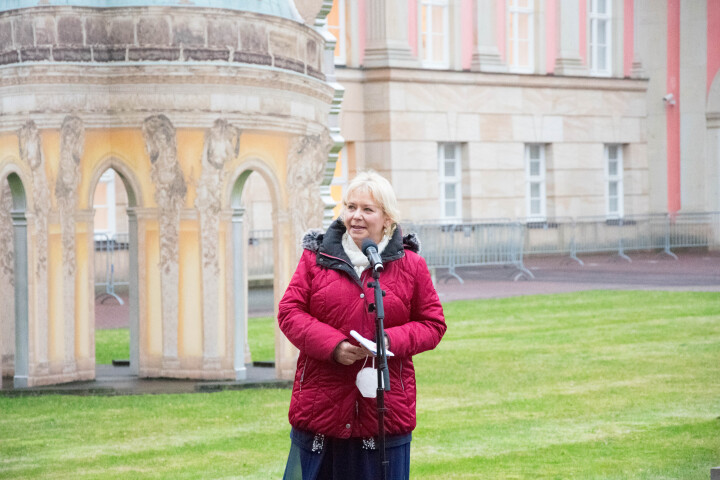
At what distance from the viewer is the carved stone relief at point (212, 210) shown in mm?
14039

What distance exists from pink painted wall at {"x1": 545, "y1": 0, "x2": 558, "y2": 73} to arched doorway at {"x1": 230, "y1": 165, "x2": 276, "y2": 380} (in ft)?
38.9

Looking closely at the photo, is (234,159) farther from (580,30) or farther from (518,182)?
(580,30)

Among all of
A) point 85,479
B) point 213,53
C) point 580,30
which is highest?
point 580,30

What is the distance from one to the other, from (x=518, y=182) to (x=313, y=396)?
109 feet

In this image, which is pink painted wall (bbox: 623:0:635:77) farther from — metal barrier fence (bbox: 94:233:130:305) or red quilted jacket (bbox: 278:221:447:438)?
red quilted jacket (bbox: 278:221:447:438)

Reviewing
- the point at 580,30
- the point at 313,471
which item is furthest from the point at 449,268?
the point at 313,471

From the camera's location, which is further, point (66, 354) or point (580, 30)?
point (580, 30)

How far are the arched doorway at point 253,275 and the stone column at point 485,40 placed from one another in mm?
8774

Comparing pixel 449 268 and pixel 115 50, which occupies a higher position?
pixel 115 50

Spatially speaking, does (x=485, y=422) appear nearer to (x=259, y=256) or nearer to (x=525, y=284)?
(x=525, y=284)

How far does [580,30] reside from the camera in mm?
40844

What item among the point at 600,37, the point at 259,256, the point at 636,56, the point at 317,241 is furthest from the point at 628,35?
the point at 317,241

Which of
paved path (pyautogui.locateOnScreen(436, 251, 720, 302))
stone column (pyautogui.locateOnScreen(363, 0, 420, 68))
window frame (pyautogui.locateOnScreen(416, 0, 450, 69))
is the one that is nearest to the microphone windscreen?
paved path (pyautogui.locateOnScreen(436, 251, 720, 302))

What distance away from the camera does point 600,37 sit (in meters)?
42.1
